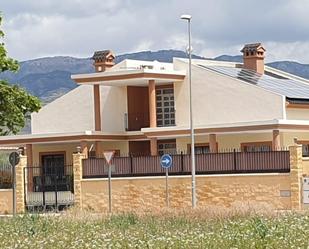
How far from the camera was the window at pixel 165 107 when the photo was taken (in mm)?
54562

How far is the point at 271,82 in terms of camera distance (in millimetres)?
55469

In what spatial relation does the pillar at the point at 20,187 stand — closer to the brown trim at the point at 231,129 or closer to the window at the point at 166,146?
the brown trim at the point at 231,129

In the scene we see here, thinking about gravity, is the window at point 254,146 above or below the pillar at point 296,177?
above

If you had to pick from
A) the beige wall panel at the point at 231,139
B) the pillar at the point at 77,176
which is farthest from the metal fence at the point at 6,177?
the beige wall panel at the point at 231,139

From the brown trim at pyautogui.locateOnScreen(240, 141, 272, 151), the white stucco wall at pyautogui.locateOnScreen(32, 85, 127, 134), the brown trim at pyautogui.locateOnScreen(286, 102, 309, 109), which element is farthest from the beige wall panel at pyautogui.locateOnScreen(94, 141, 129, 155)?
the brown trim at pyautogui.locateOnScreen(286, 102, 309, 109)

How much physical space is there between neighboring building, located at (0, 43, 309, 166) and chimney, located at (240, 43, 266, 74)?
0.20 ft

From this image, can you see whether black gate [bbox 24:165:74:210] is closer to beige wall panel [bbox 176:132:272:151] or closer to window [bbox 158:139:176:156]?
window [bbox 158:139:176:156]

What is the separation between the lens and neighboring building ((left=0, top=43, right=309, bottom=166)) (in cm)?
5009

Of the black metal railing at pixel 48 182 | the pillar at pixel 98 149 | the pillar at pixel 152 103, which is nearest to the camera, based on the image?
the black metal railing at pixel 48 182

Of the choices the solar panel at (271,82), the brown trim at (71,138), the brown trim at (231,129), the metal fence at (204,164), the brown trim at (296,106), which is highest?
the solar panel at (271,82)

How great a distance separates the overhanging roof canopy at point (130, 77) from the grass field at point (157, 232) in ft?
75.2

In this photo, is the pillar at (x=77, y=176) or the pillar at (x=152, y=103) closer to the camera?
the pillar at (x=77, y=176)

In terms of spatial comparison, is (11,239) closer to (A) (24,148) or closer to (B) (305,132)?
(B) (305,132)

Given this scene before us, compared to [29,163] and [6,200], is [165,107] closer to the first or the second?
[29,163]
